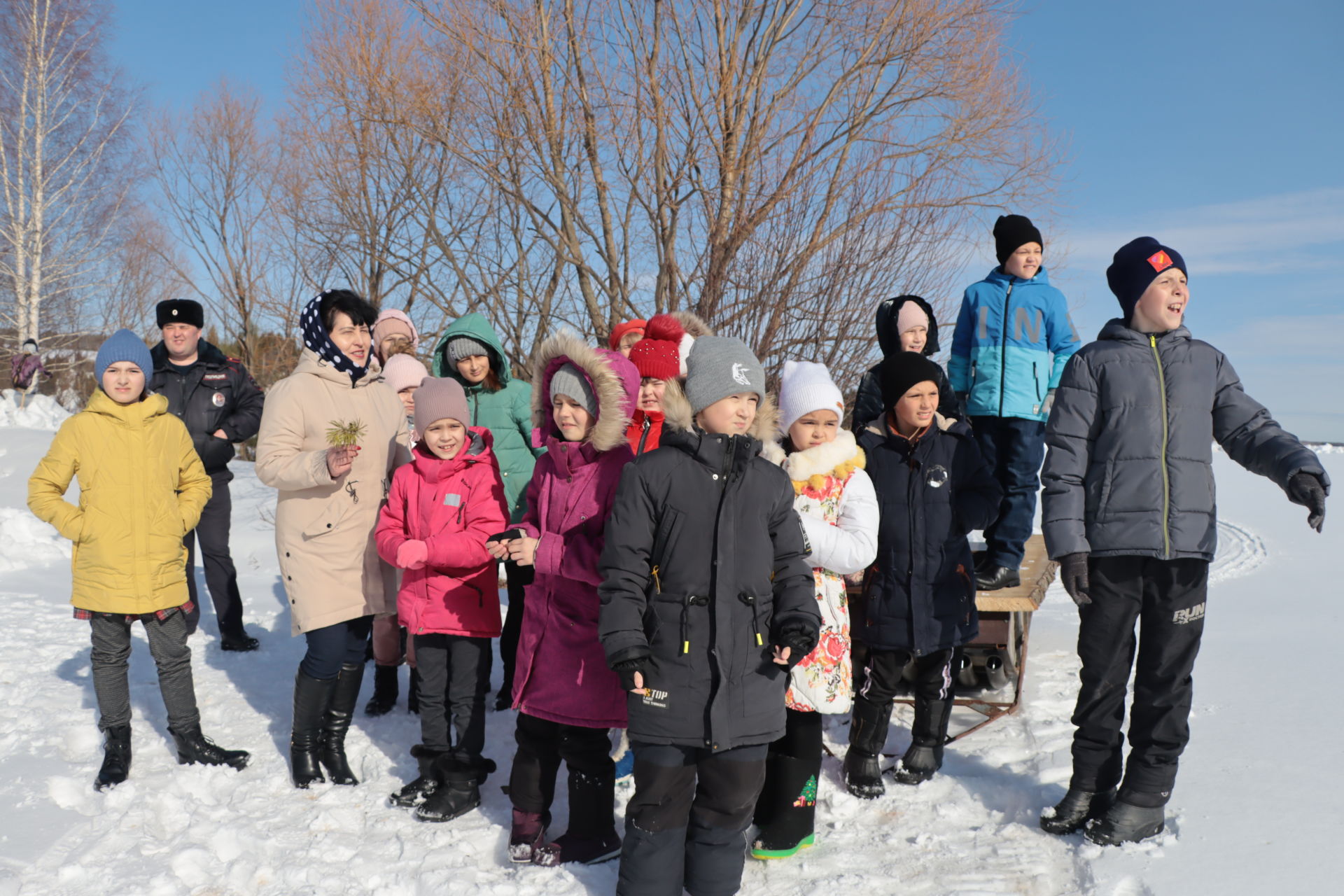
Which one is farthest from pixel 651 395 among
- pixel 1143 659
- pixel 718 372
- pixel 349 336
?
pixel 1143 659

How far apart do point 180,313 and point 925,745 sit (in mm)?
4668

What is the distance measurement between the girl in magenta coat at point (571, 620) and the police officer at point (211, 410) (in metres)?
2.94

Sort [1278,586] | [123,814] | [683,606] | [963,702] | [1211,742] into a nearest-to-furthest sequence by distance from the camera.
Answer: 1. [683,606]
2. [123,814]
3. [1211,742]
4. [963,702]
5. [1278,586]

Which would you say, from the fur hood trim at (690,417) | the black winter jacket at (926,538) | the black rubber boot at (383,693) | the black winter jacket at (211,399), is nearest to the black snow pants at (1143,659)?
the black winter jacket at (926,538)

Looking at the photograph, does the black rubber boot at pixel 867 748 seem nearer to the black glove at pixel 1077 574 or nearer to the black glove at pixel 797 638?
the black glove at pixel 1077 574

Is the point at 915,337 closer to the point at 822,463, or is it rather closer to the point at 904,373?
the point at 904,373

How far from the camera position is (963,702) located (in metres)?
4.25

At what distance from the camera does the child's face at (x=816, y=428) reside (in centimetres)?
335

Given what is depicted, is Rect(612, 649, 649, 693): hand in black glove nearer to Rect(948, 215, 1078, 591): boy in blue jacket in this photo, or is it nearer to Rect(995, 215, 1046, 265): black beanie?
Rect(948, 215, 1078, 591): boy in blue jacket

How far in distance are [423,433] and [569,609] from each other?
38.7 inches

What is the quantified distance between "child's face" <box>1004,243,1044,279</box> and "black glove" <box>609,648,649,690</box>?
310 centimetres

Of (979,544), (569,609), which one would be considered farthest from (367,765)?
(979,544)

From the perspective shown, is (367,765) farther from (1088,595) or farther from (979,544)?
(979,544)

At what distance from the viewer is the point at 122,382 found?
11.9ft
